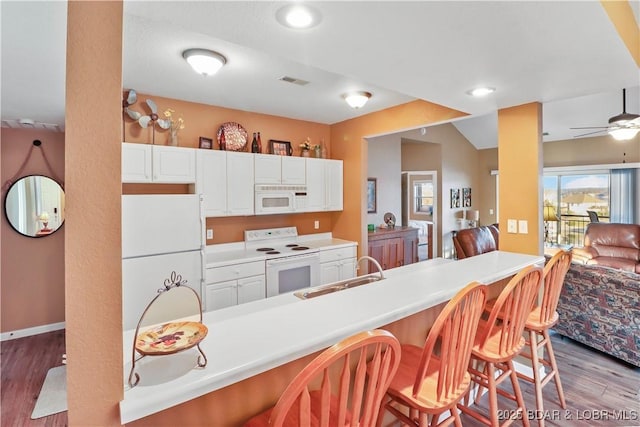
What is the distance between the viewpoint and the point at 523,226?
9.48ft

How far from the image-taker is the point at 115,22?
0.83 meters

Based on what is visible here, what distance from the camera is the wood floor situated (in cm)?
224

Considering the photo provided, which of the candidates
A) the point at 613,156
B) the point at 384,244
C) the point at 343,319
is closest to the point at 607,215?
the point at 613,156

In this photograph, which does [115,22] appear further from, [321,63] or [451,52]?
[451,52]

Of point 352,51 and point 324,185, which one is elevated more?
point 352,51

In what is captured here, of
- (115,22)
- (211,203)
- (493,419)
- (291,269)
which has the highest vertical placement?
(115,22)

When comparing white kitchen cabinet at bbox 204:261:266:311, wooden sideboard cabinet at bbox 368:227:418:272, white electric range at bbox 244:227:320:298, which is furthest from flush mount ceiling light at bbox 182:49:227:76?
wooden sideboard cabinet at bbox 368:227:418:272

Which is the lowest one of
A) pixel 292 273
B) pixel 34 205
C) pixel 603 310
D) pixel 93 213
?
pixel 603 310

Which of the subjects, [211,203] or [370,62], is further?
[211,203]

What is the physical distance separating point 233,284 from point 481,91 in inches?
111

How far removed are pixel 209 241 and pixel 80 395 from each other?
301cm

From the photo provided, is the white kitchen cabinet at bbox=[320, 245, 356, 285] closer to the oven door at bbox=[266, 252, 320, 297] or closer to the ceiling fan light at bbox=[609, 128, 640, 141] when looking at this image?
the oven door at bbox=[266, 252, 320, 297]

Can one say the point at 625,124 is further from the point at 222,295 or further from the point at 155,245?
the point at 155,245

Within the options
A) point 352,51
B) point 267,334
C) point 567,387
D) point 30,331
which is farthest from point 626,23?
point 30,331
